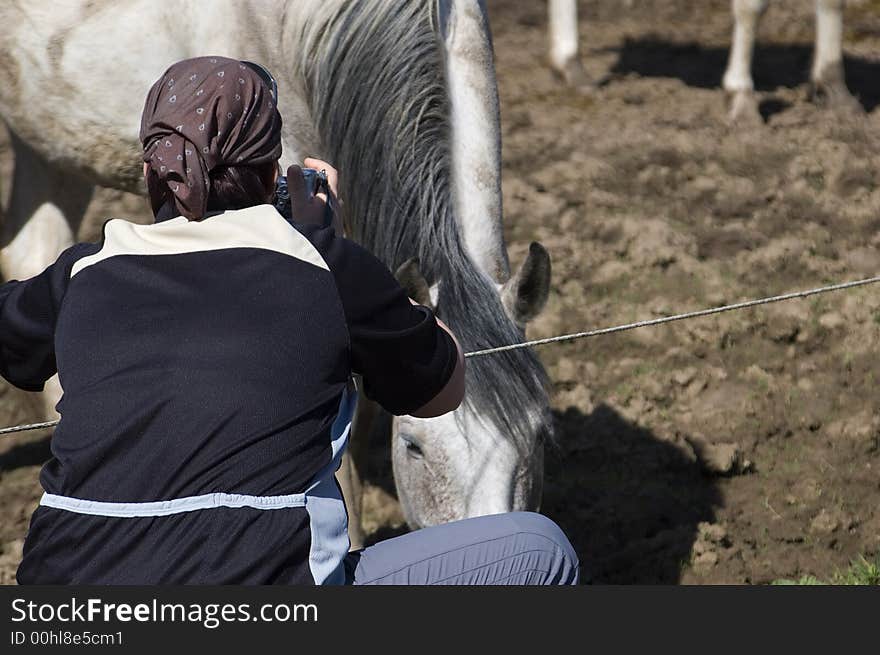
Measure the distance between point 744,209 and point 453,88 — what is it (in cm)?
300

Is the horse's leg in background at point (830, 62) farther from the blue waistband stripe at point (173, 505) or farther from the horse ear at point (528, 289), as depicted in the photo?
the blue waistband stripe at point (173, 505)

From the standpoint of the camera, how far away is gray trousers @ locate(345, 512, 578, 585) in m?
2.06

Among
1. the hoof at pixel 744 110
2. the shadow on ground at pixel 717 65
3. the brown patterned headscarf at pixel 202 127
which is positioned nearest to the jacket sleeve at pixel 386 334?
the brown patterned headscarf at pixel 202 127

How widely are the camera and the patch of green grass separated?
193 centimetres

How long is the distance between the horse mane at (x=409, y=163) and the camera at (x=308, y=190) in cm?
55

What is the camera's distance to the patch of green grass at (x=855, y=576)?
341 centimetres

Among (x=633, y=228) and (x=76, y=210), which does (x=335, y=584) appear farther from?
(x=633, y=228)

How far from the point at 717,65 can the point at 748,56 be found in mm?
833

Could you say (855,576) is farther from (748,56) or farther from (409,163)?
(748,56)

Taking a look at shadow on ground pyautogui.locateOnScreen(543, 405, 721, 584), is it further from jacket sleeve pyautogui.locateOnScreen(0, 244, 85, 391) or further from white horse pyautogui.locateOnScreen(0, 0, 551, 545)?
jacket sleeve pyautogui.locateOnScreen(0, 244, 85, 391)

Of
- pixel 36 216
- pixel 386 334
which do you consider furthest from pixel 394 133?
pixel 36 216

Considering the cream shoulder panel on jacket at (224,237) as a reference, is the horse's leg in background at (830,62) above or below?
below

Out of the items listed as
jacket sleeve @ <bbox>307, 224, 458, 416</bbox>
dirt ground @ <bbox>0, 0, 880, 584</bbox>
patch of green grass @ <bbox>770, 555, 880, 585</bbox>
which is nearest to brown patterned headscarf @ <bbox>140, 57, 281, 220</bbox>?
jacket sleeve @ <bbox>307, 224, 458, 416</bbox>

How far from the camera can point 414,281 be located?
8.95ft
